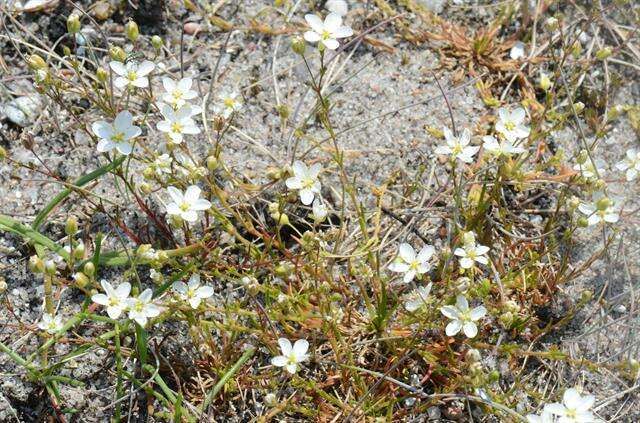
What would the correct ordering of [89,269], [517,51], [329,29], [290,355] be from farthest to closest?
1. [517,51]
2. [329,29]
3. [290,355]
4. [89,269]

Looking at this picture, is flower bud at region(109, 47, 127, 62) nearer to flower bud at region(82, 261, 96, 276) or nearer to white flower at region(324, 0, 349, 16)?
flower bud at region(82, 261, 96, 276)

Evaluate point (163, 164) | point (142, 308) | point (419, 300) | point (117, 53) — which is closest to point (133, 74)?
point (117, 53)

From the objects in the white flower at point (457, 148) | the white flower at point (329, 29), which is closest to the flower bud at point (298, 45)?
the white flower at point (329, 29)

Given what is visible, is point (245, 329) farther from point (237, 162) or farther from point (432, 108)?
point (432, 108)

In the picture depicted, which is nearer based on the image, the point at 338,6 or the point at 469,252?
the point at 469,252

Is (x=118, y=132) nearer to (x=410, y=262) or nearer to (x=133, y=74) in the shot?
(x=133, y=74)

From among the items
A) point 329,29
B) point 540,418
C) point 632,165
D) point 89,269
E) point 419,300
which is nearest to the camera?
point 540,418

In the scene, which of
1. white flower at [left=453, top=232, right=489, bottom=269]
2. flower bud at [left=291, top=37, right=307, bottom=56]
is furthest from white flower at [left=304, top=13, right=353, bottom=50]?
white flower at [left=453, top=232, right=489, bottom=269]

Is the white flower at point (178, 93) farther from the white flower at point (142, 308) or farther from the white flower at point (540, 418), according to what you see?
the white flower at point (540, 418)
